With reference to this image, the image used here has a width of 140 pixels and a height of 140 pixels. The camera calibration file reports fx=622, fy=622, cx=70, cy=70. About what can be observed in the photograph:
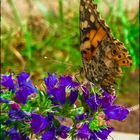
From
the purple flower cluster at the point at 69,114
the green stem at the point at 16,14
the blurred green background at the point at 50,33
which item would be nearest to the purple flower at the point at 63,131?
the purple flower cluster at the point at 69,114

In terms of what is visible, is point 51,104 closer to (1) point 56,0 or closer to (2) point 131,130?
(2) point 131,130

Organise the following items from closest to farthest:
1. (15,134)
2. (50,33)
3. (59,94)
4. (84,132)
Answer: (84,132), (59,94), (15,134), (50,33)

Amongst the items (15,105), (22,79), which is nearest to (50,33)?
(22,79)

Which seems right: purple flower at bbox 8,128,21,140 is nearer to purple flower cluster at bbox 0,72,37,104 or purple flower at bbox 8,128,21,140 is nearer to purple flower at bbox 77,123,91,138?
purple flower cluster at bbox 0,72,37,104

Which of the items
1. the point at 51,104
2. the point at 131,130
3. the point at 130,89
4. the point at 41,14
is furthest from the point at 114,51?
the point at 41,14

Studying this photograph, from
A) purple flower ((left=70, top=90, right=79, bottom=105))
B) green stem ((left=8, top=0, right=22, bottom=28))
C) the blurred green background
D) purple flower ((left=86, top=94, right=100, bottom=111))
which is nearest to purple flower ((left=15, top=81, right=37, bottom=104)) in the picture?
purple flower ((left=70, top=90, right=79, bottom=105))

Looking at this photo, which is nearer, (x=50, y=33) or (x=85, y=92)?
(x=85, y=92)

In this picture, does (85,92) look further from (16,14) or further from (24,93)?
(16,14)
